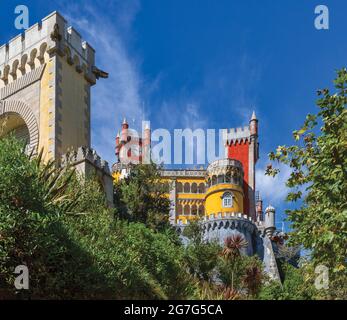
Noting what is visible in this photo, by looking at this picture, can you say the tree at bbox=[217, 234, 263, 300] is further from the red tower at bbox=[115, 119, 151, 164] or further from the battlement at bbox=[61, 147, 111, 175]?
the red tower at bbox=[115, 119, 151, 164]

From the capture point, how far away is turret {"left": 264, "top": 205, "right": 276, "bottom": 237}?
5584 cm

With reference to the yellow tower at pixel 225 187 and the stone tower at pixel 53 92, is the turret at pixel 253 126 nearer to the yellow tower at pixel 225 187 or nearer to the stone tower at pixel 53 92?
the yellow tower at pixel 225 187

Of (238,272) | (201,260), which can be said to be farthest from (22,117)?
(238,272)

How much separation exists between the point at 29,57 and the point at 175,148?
10.7 m

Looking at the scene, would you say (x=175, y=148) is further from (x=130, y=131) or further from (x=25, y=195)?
(x=130, y=131)

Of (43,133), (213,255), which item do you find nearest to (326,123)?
(43,133)

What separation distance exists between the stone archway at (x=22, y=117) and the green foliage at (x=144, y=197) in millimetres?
5531

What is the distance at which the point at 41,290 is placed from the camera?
1459cm

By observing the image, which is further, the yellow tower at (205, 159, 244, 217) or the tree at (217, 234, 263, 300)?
the yellow tower at (205, 159, 244, 217)

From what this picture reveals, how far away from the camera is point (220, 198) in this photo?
58312mm

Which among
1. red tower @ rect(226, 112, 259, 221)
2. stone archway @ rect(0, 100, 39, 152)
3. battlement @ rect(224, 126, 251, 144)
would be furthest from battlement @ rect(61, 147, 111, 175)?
battlement @ rect(224, 126, 251, 144)

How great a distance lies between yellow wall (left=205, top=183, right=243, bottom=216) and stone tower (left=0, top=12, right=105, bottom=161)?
2706 centimetres

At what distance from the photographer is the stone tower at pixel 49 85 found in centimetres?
2955

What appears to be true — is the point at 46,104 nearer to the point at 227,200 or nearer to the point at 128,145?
the point at 227,200
